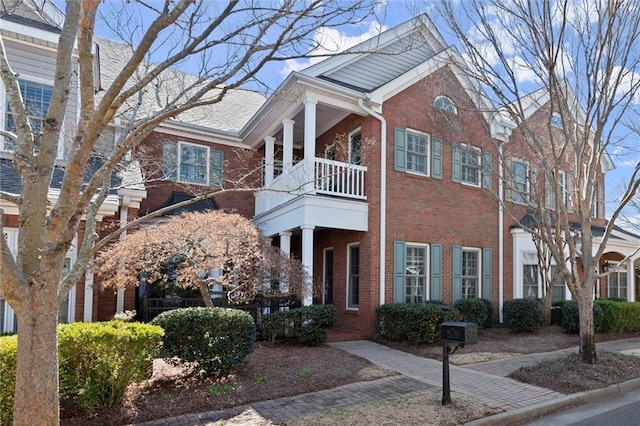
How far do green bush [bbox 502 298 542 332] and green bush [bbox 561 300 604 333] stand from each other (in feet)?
2.60

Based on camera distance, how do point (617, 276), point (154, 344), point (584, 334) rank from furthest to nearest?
1. point (617, 276)
2. point (584, 334)
3. point (154, 344)

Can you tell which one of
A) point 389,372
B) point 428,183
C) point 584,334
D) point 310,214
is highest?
point 428,183

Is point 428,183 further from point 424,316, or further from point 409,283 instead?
point 424,316

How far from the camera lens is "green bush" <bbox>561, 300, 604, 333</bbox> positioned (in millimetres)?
12797

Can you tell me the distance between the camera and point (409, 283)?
12555 millimetres

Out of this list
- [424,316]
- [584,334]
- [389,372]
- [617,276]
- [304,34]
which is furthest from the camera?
[617,276]

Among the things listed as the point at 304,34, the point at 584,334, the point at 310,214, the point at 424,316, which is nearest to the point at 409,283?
the point at 424,316

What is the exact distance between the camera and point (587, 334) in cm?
862

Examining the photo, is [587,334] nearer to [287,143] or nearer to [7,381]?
[287,143]

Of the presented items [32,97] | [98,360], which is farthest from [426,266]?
[32,97]

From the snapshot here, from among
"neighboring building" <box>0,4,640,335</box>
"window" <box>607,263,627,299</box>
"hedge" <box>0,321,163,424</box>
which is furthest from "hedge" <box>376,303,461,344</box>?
"window" <box>607,263,627,299</box>

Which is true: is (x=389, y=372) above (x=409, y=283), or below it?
below

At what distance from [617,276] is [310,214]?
16579mm

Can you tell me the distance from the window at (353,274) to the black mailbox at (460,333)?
20.9ft
